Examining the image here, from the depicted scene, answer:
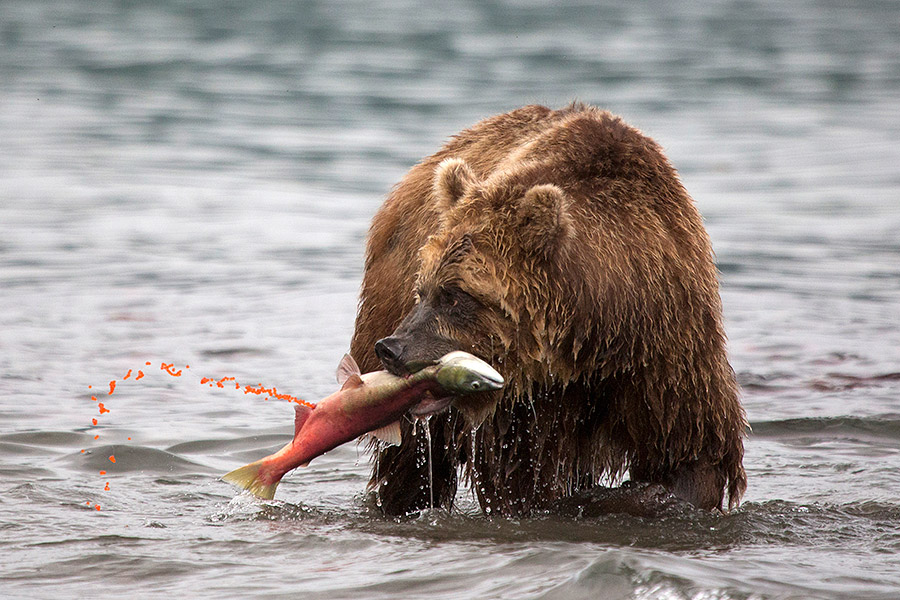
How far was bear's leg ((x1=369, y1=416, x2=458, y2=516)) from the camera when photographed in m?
6.02

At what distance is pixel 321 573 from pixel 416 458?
40.6 inches

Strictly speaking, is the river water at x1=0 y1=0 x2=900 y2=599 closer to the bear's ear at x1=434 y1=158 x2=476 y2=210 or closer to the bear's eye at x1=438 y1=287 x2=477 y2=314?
the bear's eye at x1=438 y1=287 x2=477 y2=314

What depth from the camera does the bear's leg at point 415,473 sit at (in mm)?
6016

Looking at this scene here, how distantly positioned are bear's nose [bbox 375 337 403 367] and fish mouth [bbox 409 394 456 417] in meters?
0.23

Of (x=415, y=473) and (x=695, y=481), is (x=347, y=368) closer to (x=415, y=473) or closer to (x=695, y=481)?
(x=415, y=473)

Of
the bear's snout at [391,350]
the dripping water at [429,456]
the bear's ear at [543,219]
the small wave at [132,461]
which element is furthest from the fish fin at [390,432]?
the small wave at [132,461]

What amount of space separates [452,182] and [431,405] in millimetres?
906

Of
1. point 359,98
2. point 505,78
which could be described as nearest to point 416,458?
point 359,98

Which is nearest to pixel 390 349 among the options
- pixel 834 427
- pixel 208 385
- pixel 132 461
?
pixel 132 461

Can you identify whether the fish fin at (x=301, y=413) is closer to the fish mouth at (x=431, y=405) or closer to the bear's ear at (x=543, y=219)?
the fish mouth at (x=431, y=405)

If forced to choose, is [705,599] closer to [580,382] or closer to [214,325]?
[580,382]

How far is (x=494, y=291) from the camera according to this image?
205 inches

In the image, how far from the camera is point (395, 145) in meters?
19.6

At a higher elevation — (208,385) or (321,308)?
(321,308)
